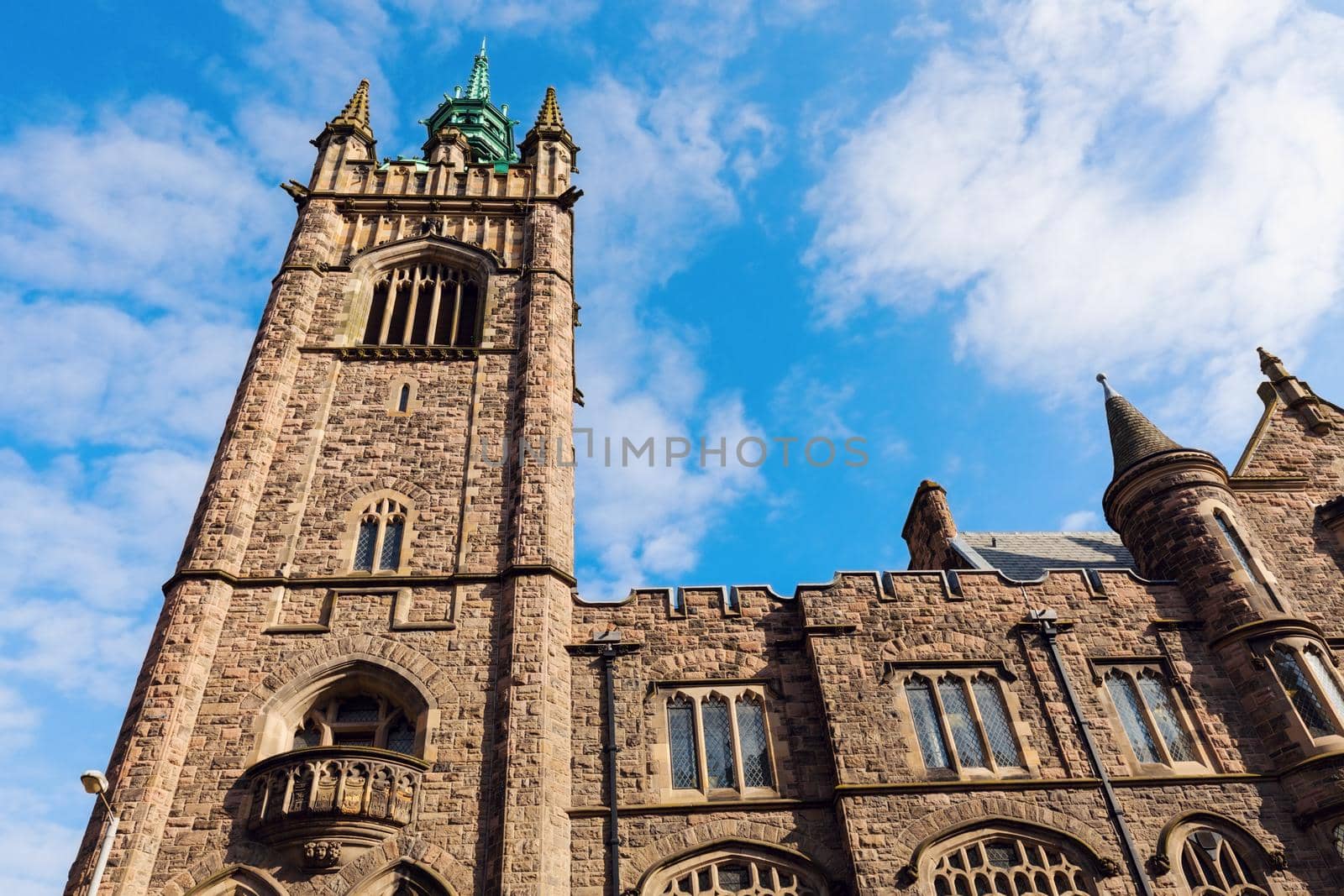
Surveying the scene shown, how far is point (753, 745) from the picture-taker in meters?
15.1

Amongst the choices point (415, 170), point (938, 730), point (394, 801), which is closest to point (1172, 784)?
point (938, 730)

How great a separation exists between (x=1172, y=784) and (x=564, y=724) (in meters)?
9.23

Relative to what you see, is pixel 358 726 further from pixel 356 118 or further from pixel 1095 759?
pixel 356 118

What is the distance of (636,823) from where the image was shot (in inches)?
551

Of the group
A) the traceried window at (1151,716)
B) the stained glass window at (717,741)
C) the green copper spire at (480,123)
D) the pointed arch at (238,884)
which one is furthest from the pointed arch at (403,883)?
the green copper spire at (480,123)

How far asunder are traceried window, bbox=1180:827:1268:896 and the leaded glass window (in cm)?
241

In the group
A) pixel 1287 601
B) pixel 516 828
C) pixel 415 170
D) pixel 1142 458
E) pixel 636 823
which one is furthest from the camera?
pixel 415 170

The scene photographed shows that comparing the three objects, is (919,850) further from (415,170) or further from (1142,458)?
(415,170)

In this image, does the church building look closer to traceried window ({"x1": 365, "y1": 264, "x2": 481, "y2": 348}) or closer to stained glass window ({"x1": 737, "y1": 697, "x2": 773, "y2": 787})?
stained glass window ({"x1": 737, "y1": 697, "x2": 773, "y2": 787})

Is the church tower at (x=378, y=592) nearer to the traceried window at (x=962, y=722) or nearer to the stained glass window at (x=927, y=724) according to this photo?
the stained glass window at (x=927, y=724)

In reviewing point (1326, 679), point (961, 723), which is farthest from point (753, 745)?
point (1326, 679)

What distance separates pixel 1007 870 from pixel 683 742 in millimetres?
4972

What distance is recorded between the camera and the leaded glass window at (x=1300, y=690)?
14914 millimetres

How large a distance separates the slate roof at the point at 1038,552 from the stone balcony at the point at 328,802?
1309 centimetres
